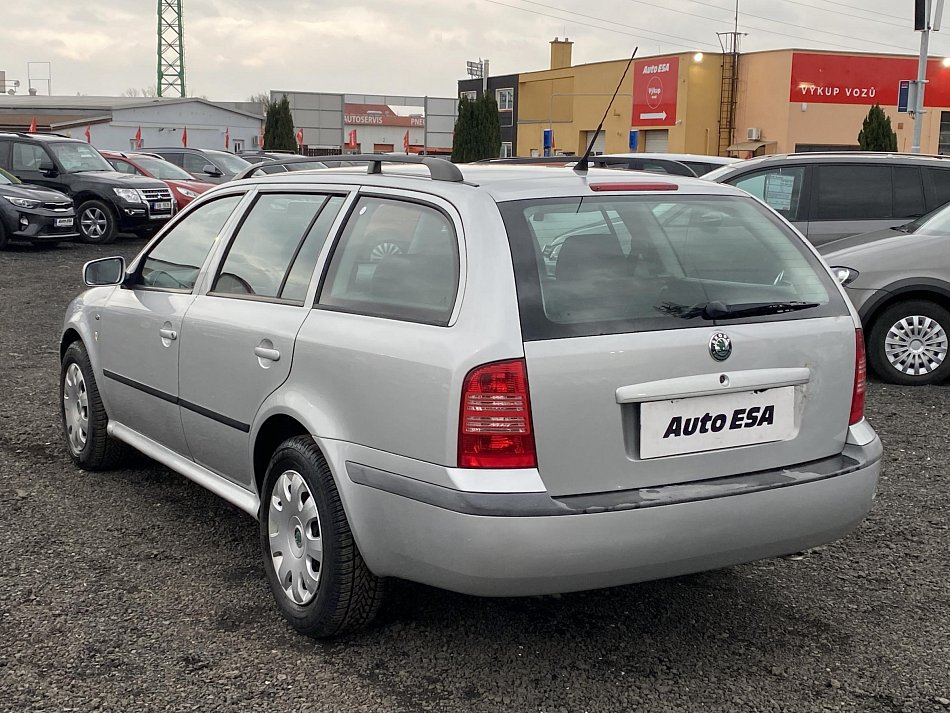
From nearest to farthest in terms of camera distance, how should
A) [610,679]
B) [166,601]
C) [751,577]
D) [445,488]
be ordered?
[445,488]
[610,679]
[166,601]
[751,577]

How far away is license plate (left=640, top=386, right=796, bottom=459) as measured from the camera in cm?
331

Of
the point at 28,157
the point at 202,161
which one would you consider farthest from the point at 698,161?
the point at 202,161

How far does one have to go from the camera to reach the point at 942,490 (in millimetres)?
5531

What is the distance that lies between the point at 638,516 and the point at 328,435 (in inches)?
39.9

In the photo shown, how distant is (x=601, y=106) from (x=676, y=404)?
49.3 metres

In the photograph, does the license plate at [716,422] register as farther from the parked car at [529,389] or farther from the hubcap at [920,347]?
the hubcap at [920,347]

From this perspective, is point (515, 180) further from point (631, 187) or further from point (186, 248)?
point (186, 248)

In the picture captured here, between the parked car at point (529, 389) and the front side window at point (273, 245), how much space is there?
15 millimetres

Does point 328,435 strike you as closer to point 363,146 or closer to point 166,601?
point 166,601

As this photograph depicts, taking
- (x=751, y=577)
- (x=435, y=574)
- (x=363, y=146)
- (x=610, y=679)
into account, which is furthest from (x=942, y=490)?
(x=363, y=146)

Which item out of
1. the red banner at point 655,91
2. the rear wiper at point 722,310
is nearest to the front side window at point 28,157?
the rear wiper at point 722,310

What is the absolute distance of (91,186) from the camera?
A: 1903 centimetres

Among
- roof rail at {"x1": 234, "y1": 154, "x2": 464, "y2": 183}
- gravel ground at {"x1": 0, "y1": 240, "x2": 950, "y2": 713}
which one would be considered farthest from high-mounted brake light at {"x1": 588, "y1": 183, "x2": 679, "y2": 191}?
gravel ground at {"x1": 0, "y1": 240, "x2": 950, "y2": 713}

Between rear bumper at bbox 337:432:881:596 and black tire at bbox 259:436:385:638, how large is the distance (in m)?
0.09
